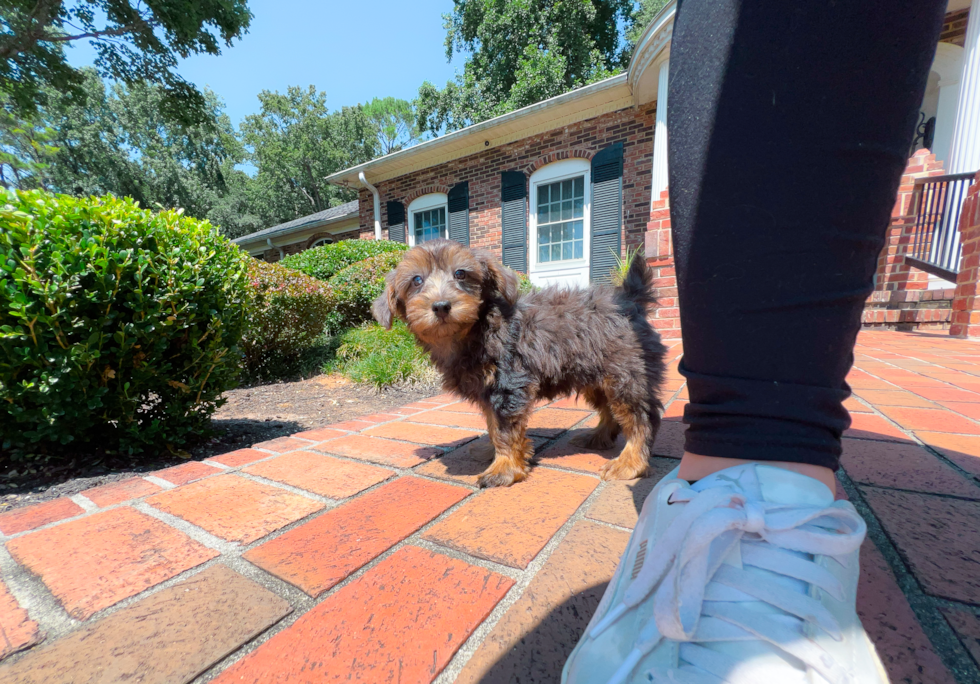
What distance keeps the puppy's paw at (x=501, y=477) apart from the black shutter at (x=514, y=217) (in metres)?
9.26

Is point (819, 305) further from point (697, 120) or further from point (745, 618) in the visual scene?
point (745, 618)

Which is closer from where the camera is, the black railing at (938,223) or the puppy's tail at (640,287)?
the puppy's tail at (640,287)

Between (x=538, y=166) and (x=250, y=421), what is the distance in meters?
9.00

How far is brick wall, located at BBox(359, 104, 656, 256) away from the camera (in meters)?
9.06

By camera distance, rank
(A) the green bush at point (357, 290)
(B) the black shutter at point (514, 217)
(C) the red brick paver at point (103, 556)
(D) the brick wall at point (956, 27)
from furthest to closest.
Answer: (B) the black shutter at point (514, 217)
(A) the green bush at point (357, 290)
(D) the brick wall at point (956, 27)
(C) the red brick paver at point (103, 556)

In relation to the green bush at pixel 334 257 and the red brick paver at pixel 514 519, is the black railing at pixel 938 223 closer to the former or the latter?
A: the red brick paver at pixel 514 519

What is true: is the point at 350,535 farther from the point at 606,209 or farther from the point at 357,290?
the point at 606,209

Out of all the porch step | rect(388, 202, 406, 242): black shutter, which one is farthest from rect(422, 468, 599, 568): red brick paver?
rect(388, 202, 406, 242): black shutter

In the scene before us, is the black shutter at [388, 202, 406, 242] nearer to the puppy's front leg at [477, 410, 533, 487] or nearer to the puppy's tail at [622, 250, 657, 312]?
the puppy's tail at [622, 250, 657, 312]

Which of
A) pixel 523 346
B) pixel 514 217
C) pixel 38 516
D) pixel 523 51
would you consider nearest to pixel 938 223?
pixel 514 217

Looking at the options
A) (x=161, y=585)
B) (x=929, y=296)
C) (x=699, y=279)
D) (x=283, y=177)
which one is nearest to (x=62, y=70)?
(x=161, y=585)

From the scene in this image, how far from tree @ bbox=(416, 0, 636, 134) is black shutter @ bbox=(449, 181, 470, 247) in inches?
348

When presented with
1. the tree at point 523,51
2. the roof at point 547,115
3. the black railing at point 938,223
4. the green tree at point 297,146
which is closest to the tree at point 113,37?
the roof at point 547,115

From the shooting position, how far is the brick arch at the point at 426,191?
472 inches
